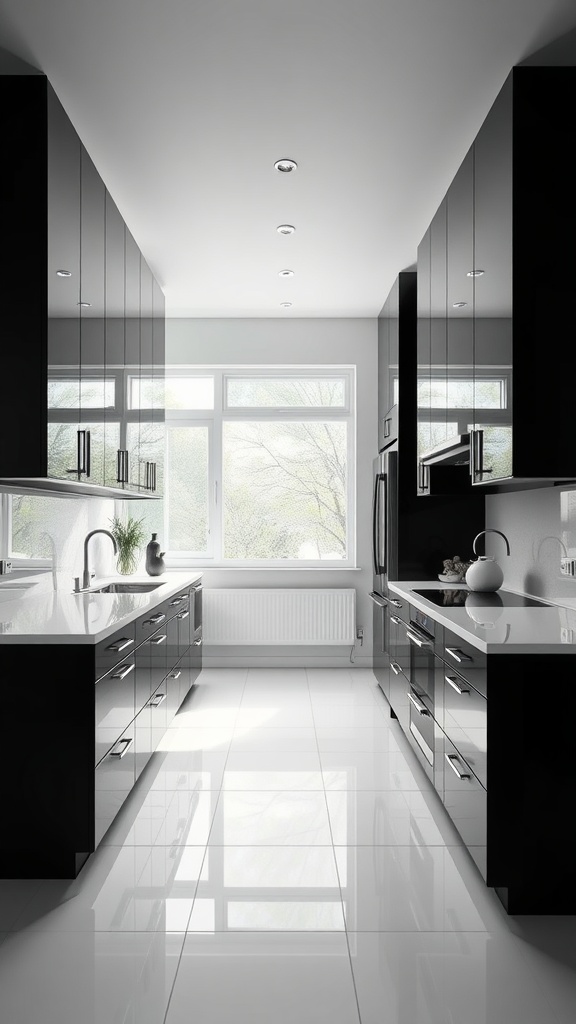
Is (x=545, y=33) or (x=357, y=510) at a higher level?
(x=545, y=33)

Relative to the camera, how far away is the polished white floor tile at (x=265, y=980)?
173 cm

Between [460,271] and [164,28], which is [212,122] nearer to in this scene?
[164,28]

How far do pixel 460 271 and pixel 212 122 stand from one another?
4.03 ft

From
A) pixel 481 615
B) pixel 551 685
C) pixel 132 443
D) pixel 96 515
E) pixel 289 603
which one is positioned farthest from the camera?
pixel 289 603

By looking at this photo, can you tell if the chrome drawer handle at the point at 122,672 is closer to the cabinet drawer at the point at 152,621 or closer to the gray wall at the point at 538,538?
the cabinet drawer at the point at 152,621

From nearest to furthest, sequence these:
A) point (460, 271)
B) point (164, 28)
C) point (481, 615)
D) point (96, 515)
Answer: point (164, 28), point (481, 615), point (460, 271), point (96, 515)

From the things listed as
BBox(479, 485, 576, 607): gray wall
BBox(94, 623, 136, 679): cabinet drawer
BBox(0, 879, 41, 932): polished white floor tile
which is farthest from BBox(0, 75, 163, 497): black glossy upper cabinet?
BBox(479, 485, 576, 607): gray wall

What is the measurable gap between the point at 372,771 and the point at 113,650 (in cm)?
159

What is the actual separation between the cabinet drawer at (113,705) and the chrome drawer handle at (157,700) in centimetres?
41

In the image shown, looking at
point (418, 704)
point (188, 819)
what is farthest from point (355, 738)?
point (188, 819)

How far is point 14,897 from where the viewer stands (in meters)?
2.25

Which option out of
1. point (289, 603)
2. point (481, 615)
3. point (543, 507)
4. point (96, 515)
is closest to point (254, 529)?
point (289, 603)

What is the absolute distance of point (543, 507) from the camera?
3354 mm

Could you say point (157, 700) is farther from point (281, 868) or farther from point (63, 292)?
point (63, 292)
